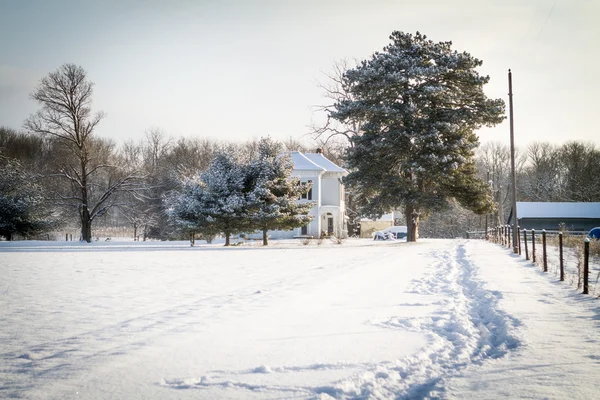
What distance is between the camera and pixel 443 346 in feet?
16.6

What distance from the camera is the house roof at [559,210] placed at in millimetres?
50281

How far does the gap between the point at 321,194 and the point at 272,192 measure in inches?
683

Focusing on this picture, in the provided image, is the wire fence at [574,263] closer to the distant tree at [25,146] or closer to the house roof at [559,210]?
the house roof at [559,210]

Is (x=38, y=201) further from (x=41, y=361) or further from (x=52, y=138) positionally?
(x=41, y=361)

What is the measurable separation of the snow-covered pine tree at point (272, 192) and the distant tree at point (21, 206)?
17.9 meters

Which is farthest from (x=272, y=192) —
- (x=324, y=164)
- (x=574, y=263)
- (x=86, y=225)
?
(x=324, y=164)

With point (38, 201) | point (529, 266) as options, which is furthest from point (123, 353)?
point (38, 201)

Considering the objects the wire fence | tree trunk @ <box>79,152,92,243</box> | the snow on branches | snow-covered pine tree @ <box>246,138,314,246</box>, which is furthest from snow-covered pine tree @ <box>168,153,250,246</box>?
the wire fence

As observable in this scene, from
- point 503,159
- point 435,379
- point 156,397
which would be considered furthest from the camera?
point 503,159

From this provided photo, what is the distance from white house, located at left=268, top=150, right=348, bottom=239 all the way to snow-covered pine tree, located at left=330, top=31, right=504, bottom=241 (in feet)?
32.8

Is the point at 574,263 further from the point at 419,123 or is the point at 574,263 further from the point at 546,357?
the point at 419,123

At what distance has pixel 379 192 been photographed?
31109 millimetres

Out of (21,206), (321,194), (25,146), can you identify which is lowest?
(21,206)

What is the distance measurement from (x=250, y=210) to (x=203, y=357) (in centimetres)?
2011
